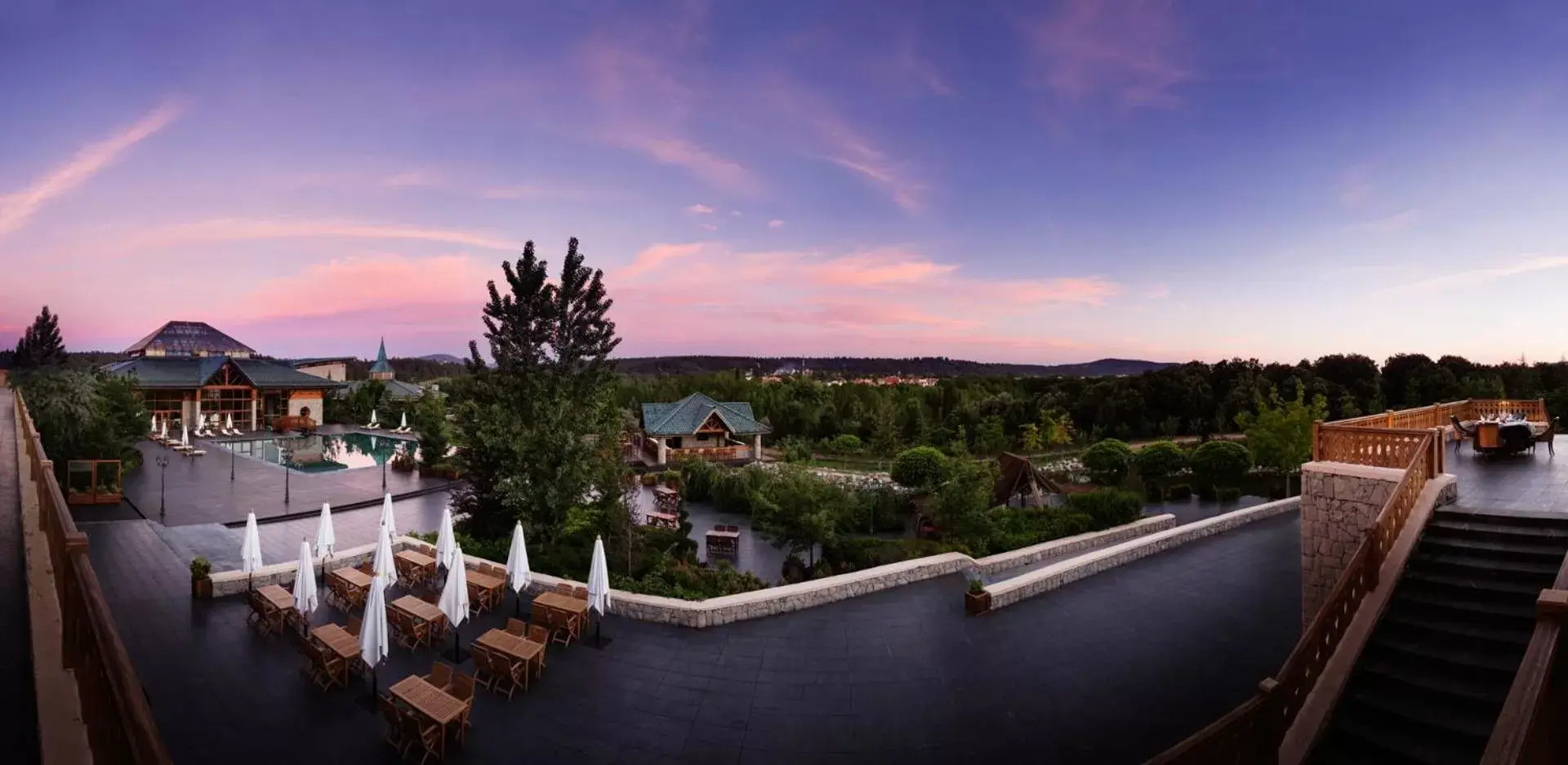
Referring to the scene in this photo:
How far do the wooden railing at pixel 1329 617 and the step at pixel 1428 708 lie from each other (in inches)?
12.9

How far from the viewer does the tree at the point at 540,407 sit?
41.0ft

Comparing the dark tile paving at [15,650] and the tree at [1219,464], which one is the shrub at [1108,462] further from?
the dark tile paving at [15,650]

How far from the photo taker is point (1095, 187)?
18.5 metres

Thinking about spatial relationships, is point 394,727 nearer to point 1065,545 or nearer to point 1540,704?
point 1540,704

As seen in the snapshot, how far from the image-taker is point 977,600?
935cm

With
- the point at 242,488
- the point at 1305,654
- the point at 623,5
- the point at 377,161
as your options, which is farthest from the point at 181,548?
the point at 1305,654

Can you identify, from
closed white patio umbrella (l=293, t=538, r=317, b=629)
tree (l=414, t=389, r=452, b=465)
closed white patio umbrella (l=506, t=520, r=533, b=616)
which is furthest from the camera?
tree (l=414, t=389, r=452, b=465)

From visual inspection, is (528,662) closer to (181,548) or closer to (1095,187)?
(181,548)

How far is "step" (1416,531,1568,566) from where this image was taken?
20.2ft

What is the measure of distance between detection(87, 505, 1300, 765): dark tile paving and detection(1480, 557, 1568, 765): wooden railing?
277 cm

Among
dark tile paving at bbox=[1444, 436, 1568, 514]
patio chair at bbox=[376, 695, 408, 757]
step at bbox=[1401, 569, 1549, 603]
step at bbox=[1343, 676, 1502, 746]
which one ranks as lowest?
patio chair at bbox=[376, 695, 408, 757]

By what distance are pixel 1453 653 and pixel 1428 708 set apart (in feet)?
2.48

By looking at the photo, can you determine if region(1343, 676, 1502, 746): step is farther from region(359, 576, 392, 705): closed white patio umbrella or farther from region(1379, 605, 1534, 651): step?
region(359, 576, 392, 705): closed white patio umbrella

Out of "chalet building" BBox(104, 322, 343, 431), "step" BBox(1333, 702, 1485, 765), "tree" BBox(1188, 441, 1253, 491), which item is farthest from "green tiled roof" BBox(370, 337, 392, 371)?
"step" BBox(1333, 702, 1485, 765)
